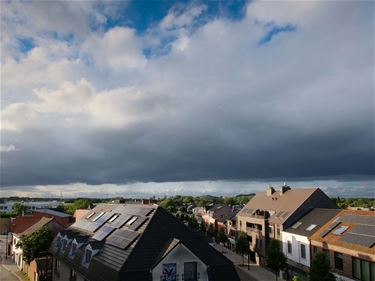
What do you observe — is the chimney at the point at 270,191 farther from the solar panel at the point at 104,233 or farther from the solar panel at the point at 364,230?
the solar panel at the point at 104,233

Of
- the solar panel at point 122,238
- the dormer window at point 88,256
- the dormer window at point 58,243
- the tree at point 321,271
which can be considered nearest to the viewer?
the solar panel at point 122,238

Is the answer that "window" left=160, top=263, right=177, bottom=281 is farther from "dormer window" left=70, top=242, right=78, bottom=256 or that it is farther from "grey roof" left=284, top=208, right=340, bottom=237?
"grey roof" left=284, top=208, right=340, bottom=237

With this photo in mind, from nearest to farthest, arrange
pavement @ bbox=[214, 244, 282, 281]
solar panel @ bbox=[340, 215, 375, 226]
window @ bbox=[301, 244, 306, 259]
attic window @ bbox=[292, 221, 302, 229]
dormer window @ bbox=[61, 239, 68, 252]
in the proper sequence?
1. dormer window @ bbox=[61, 239, 68, 252]
2. solar panel @ bbox=[340, 215, 375, 226]
3. window @ bbox=[301, 244, 306, 259]
4. pavement @ bbox=[214, 244, 282, 281]
5. attic window @ bbox=[292, 221, 302, 229]

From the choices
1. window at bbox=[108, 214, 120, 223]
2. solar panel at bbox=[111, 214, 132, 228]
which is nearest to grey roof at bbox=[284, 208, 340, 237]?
window at bbox=[108, 214, 120, 223]

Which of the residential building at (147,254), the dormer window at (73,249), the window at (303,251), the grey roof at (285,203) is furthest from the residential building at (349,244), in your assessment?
the dormer window at (73,249)

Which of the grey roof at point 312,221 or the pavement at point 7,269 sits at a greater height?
the grey roof at point 312,221

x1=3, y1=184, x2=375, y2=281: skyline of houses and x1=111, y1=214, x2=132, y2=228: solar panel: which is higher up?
x1=111, y1=214, x2=132, y2=228: solar panel

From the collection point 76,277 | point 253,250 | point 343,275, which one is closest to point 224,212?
point 253,250

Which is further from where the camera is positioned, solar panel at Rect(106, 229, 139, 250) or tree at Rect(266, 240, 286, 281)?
tree at Rect(266, 240, 286, 281)
